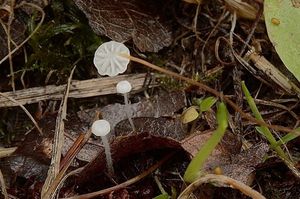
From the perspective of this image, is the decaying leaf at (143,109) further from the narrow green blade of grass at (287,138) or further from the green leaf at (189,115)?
the narrow green blade of grass at (287,138)

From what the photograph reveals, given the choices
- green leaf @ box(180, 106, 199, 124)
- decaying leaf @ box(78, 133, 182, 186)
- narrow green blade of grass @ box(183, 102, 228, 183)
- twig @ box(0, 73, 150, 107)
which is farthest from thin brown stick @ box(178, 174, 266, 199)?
twig @ box(0, 73, 150, 107)

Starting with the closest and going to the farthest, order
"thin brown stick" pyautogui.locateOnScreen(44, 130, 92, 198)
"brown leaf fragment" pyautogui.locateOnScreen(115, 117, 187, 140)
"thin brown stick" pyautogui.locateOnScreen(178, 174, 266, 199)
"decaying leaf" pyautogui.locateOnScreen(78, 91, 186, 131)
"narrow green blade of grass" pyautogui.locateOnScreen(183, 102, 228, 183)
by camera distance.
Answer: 1. "narrow green blade of grass" pyautogui.locateOnScreen(183, 102, 228, 183)
2. "thin brown stick" pyautogui.locateOnScreen(178, 174, 266, 199)
3. "thin brown stick" pyautogui.locateOnScreen(44, 130, 92, 198)
4. "brown leaf fragment" pyautogui.locateOnScreen(115, 117, 187, 140)
5. "decaying leaf" pyautogui.locateOnScreen(78, 91, 186, 131)

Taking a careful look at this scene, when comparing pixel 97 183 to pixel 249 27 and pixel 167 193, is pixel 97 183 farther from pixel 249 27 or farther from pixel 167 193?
pixel 249 27

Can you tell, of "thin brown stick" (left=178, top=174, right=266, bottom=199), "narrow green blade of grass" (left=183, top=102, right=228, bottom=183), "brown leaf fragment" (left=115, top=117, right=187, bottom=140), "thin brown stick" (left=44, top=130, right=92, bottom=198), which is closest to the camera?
"narrow green blade of grass" (left=183, top=102, right=228, bottom=183)

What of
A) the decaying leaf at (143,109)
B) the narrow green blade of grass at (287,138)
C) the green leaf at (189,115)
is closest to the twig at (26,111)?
the decaying leaf at (143,109)

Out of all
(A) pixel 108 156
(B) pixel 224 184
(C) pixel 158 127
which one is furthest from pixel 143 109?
(B) pixel 224 184

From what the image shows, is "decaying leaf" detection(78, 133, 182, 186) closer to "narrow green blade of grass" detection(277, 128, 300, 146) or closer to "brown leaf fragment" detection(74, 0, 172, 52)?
"narrow green blade of grass" detection(277, 128, 300, 146)
